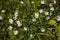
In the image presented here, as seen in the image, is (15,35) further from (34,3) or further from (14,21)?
(34,3)

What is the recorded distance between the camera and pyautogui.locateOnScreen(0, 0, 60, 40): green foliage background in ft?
9.37

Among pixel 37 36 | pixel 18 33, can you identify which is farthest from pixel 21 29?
pixel 37 36

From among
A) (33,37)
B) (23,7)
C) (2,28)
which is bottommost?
(33,37)

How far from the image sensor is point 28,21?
295 centimetres

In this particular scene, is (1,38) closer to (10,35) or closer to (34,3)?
(10,35)

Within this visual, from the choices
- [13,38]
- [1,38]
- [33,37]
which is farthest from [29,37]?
[1,38]

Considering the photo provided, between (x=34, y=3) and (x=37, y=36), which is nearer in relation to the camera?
(x=37, y=36)

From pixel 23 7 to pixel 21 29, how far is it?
0.39m

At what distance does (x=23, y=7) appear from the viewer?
3.04 m

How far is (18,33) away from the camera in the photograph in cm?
287

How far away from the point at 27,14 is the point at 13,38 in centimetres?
46

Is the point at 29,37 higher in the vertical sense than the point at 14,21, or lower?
lower

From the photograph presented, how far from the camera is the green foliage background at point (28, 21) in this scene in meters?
2.86

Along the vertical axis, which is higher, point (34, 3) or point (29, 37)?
point (34, 3)
